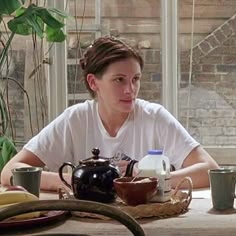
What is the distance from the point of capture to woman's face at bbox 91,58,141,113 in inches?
90.3

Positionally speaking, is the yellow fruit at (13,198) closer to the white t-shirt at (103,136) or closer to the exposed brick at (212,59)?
the white t-shirt at (103,136)

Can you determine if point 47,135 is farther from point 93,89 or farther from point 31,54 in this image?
point 31,54

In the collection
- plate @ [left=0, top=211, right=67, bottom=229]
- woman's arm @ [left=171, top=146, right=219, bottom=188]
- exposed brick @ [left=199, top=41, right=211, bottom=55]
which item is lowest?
plate @ [left=0, top=211, right=67, bottom=229]

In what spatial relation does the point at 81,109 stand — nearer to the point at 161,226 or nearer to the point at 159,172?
the point at 159,172

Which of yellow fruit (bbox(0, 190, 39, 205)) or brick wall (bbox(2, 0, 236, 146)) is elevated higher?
brick wall (bbox(2, 0, 236, 146))

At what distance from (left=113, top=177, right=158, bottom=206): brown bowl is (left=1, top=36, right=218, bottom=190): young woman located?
0.71m

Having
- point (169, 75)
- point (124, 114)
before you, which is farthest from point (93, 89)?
point (169, 75)

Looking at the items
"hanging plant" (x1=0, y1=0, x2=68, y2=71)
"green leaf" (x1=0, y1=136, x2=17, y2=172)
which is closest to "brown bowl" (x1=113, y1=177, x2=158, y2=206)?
"green leaf" (x1=0, y1=136, x2=17, y2=172)

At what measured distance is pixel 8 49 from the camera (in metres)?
3.14

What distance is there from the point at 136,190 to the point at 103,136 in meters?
0.91

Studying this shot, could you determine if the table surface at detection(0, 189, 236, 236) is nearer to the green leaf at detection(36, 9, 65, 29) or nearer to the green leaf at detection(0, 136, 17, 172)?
the green leaf at detection(0, 136, 17, 172)

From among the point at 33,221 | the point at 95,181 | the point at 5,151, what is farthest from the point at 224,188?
the point at 5,151

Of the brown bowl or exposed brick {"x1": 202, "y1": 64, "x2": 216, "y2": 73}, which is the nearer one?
the brown bowl

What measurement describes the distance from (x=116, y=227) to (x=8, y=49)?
6.56ft
